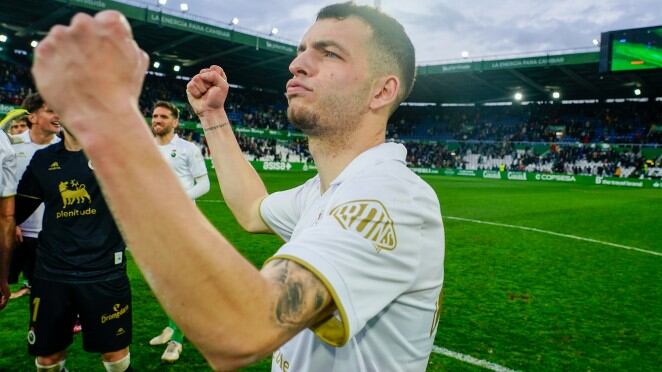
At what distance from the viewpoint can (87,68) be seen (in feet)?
2.93

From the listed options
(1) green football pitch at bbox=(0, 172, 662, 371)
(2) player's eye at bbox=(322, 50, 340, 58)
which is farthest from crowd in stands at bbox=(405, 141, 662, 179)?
(2) player's eye at bbox=(322, 50, 340, 58)

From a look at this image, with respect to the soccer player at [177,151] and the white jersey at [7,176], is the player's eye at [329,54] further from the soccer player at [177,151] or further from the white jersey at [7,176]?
the soccer player at [177,151]

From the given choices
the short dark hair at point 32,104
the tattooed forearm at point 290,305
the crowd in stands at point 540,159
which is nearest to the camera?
the tattooed forearm at point 290,305

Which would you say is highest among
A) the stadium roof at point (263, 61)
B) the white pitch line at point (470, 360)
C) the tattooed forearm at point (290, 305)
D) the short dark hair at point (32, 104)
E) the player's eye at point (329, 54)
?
the stadium roof at point (263, 61)

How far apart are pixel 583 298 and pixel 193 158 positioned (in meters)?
5.58

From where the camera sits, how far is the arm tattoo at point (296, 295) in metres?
1.05

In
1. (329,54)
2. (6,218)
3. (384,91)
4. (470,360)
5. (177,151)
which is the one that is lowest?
(470,360)

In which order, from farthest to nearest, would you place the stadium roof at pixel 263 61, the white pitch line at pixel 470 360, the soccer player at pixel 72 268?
the stadium roof at pixel 263 61 < the white pitch line at pixel 470 360 < the soccer player at pixel 72 268

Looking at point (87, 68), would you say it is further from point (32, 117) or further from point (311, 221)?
point (32, 117)

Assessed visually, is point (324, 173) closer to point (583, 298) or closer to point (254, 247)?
point (583, 298)

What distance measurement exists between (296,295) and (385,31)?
1191 millimetres

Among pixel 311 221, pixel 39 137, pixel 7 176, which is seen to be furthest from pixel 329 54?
pixel 39 137

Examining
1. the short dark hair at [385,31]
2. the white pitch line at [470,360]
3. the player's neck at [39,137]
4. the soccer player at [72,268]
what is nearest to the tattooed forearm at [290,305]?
the short dark hair at [385,31]

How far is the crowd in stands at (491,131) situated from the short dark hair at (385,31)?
38151 mm
